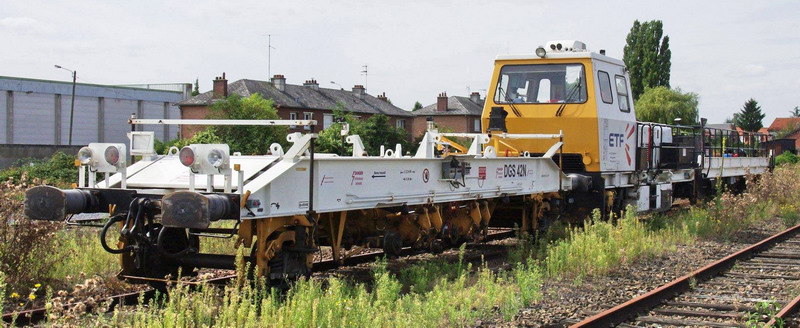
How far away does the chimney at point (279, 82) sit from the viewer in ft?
193

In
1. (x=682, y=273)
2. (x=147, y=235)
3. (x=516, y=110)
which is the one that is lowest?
(x=682, y=273)

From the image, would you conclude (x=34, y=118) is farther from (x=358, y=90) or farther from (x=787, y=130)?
(x=787, y=130)

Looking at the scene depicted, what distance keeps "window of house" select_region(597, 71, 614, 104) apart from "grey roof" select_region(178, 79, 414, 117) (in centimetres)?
4111

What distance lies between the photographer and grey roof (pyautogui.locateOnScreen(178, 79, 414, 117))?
183 feet

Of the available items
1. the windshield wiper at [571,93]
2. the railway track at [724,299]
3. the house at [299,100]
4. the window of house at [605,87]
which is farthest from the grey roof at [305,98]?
the railway track at [724,299]

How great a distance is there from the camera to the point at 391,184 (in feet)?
29.1

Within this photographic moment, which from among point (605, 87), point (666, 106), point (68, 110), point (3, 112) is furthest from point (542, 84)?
point (666, 106)

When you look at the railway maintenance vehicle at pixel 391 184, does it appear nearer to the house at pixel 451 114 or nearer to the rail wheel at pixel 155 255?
the rail wheel at pixel 155 255

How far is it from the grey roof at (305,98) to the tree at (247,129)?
741cm

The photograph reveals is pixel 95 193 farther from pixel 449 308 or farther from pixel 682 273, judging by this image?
pixel 682 273

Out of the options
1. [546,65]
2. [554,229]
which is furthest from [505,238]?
[546,65]

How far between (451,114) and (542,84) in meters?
60.4

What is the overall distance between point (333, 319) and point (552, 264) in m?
4.28

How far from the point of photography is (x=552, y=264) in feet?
33.3
